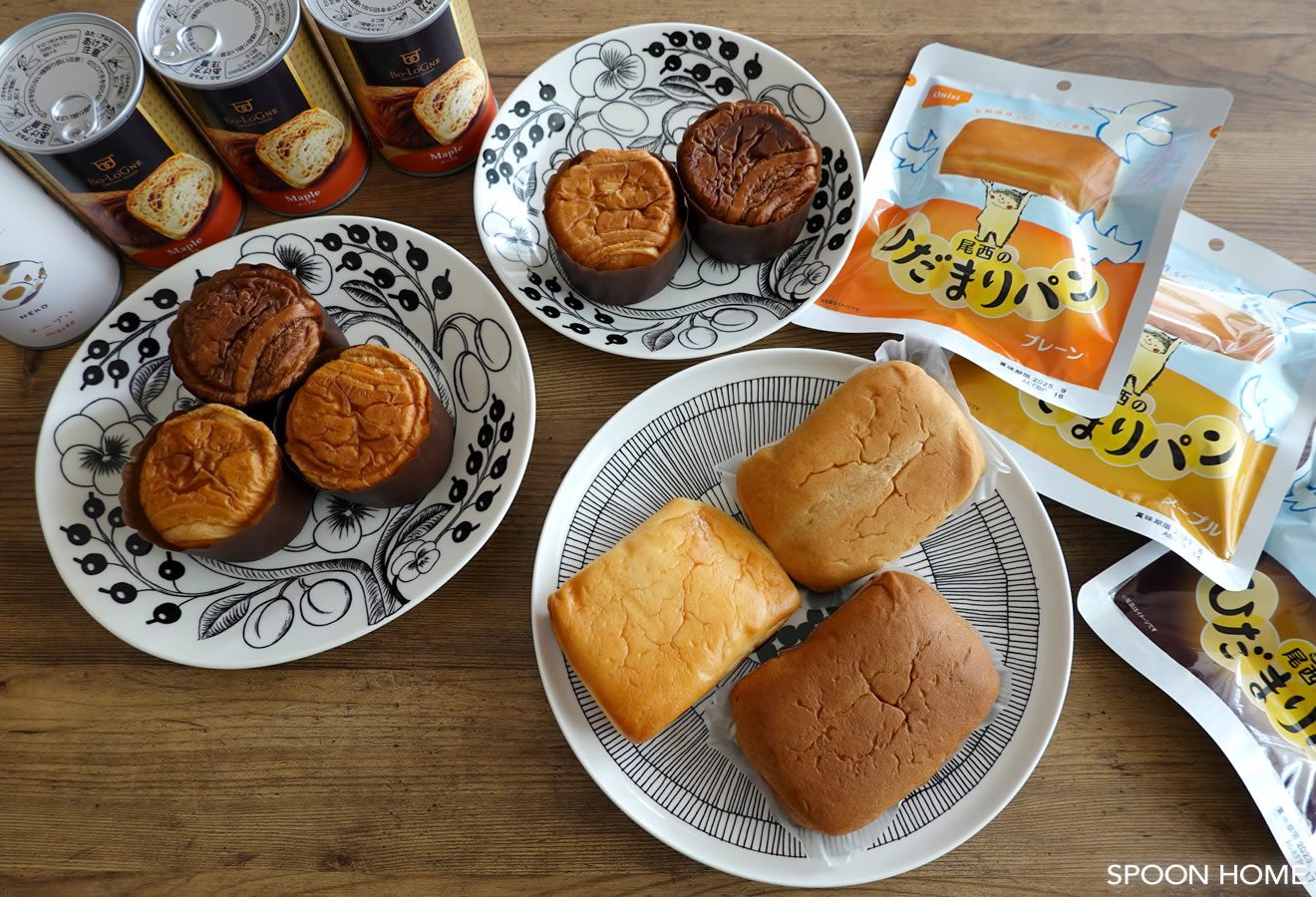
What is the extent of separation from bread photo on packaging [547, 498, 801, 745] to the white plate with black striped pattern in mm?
68

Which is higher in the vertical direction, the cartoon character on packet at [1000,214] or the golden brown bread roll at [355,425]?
the golden brown bread roll at [355,425]

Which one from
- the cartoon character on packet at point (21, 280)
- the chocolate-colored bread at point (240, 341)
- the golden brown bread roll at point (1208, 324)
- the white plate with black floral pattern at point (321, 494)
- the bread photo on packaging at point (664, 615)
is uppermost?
the cartoon character on packet at point (21, 280)

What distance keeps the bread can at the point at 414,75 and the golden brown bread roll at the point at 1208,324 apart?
1.22 m

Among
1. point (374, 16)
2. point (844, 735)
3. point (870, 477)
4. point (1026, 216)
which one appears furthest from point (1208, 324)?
point (374, 16)

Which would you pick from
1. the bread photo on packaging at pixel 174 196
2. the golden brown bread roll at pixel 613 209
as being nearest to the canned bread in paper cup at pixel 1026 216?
the golden brown bread roll at pixel 613 209

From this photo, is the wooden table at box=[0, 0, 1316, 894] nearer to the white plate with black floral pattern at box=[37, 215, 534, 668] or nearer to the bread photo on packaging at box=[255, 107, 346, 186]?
the white plate with black floral pattern at box=[37, 215, 534, 668]

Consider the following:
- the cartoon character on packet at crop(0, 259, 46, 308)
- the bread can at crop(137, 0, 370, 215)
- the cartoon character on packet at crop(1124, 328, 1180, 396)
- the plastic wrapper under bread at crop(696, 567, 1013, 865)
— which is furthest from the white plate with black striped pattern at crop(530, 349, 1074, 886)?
the cartoon character on packet at crop(0, 259, 46, 308)

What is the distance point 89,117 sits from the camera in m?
1.09

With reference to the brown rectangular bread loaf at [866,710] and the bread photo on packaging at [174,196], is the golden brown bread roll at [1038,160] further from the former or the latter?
the bread photo on packaging at [174,196]

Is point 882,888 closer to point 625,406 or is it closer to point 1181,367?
point 625,406

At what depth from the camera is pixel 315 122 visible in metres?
1.23

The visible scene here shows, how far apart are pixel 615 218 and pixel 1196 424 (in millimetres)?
1007

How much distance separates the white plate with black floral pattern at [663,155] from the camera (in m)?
1.30

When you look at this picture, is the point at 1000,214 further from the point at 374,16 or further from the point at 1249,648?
the point at 374,16
